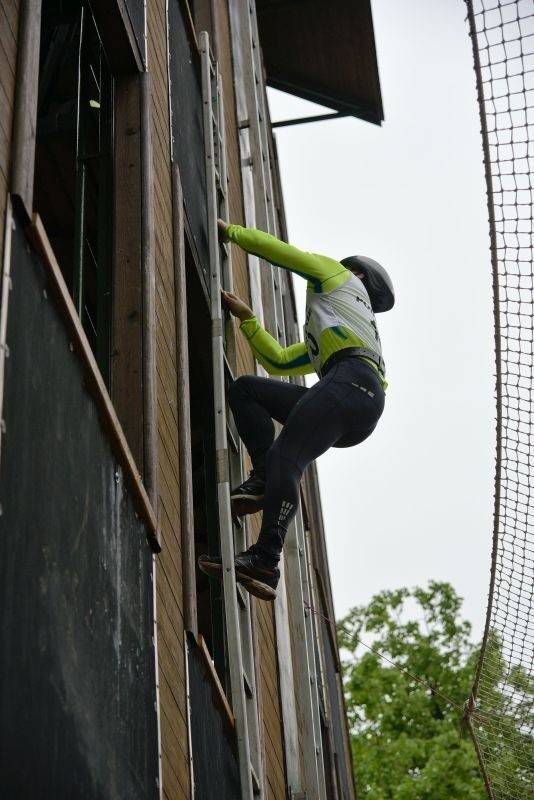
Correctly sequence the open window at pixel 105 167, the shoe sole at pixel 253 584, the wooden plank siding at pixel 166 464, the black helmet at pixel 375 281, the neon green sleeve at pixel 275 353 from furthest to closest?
the neon green sleeve at pixel 275 353 → the black helmet at pixel 375 281 → the shoe sole at pixel 253 584 → the open window at pixel 105 167 → the wooden plank siding at pixel 166 464

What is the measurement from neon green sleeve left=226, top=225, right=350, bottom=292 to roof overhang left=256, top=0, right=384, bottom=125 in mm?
10119

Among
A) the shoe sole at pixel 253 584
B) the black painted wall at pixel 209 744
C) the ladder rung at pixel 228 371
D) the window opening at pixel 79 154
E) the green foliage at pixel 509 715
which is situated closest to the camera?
the black painted wall at pixel 209 744

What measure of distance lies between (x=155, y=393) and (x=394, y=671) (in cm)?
2078

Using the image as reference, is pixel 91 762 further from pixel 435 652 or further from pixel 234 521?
pixel 435 652

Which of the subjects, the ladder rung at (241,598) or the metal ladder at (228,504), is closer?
the metal ladder at (228,504)

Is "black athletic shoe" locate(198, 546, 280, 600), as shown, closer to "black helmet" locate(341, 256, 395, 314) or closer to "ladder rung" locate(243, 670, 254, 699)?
"ladder rung" locate(243, 670, 254, 699)

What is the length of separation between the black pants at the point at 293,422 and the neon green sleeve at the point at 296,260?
0.51 m

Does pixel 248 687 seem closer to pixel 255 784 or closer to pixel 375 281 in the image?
pixel 255 784

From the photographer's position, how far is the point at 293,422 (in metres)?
6.13

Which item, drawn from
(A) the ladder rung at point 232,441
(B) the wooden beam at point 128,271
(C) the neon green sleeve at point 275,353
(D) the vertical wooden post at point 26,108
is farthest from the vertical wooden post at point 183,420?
(D) the vertical wooden post at point 26,108

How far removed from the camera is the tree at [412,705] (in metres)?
21.6

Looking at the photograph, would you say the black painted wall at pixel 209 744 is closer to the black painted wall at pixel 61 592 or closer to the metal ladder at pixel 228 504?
the metal ladder at pixel 228 504

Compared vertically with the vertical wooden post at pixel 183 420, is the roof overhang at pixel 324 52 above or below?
above

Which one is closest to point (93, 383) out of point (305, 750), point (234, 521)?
point (234, 521)
